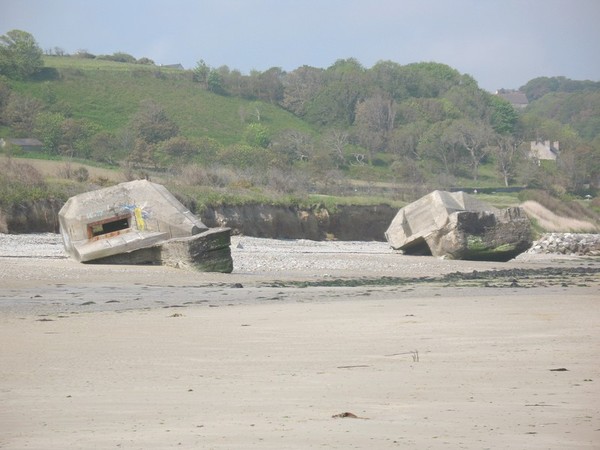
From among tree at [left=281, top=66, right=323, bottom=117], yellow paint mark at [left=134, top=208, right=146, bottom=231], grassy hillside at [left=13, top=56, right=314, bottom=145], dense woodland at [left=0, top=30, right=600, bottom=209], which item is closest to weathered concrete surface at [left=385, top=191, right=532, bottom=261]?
yellow paint mark at [left=134, top=208, right=146, bottom=231]

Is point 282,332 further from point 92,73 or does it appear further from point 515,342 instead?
point 92,73

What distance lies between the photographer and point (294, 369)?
849cm

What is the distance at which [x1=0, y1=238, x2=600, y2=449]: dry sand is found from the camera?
241 inches

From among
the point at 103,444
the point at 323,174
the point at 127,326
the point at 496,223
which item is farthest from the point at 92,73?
the point at 103,444

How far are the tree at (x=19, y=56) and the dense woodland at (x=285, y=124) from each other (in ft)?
0.41

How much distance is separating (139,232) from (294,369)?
546 inches

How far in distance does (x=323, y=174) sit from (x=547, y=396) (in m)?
57.4

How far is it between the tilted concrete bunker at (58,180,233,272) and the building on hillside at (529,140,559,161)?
3024 inches

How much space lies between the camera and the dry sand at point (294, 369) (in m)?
6.11

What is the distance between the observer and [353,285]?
2014 centimetres

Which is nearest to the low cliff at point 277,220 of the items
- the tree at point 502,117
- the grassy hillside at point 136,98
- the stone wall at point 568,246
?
the stone wall at point 568,246

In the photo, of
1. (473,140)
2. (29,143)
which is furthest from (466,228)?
(473,140)

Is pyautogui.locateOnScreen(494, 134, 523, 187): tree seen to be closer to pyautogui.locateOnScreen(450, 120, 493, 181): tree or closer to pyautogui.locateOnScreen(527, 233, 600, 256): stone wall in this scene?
pyautogui.locateOnScreen(450, 120, 493, 181): tree

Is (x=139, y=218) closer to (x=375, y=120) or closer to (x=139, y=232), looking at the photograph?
(x=139, y=232)
